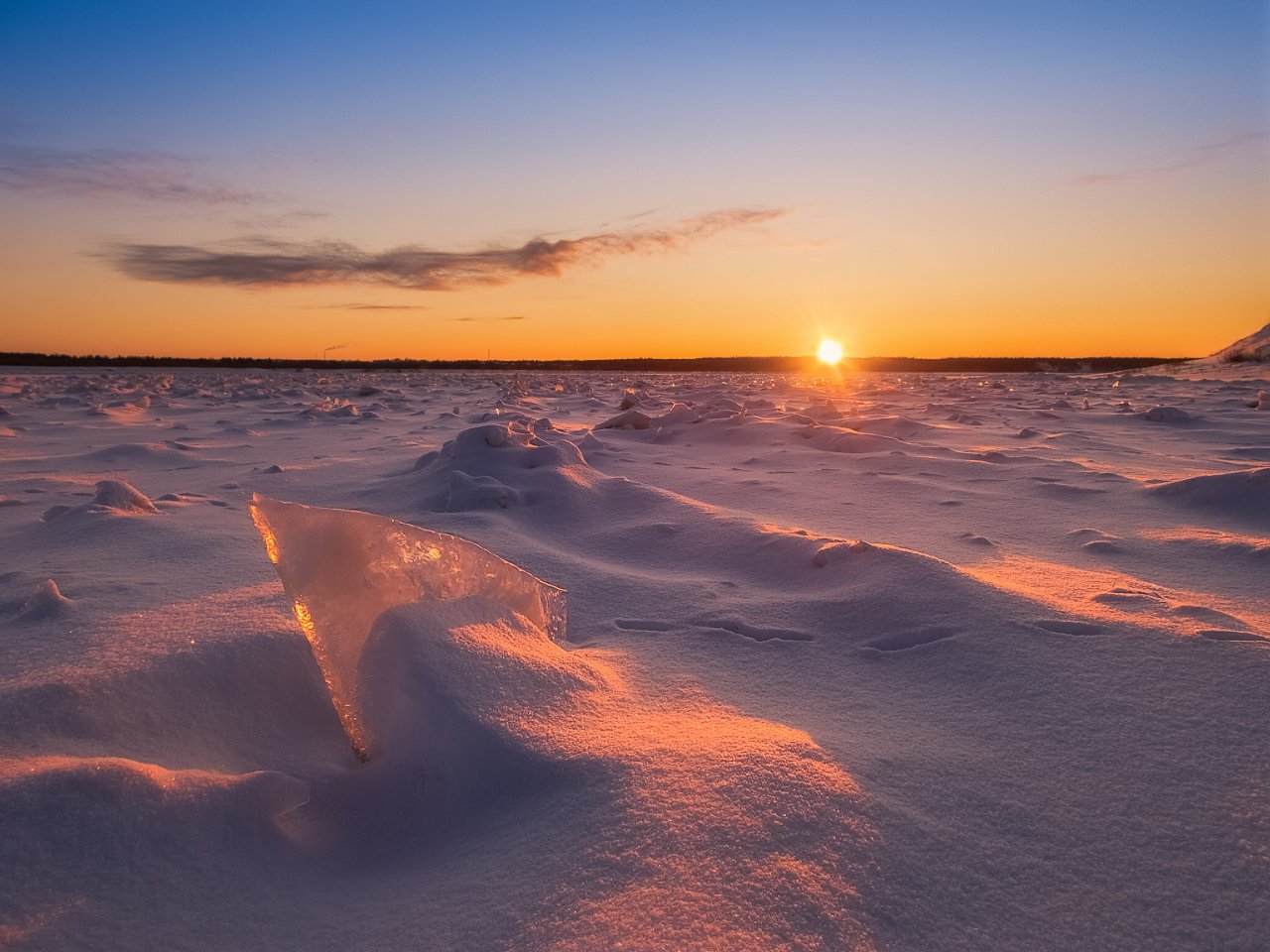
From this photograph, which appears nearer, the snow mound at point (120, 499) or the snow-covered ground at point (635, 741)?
the snow-covered ground at point (635, 741)

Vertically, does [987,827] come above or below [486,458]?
below

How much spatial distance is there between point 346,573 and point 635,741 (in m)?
0.52

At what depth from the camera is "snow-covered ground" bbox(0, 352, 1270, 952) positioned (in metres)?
0.85

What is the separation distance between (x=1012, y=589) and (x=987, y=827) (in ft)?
3.25

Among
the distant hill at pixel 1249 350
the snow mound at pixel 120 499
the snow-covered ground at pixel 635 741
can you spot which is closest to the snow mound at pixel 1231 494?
the snow-covered ground at pixel 635 741

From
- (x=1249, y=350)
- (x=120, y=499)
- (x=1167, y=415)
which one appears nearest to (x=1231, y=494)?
(x=1167, y=415)

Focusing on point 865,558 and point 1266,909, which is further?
point 865,558

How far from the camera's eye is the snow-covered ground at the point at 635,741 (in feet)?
2.79

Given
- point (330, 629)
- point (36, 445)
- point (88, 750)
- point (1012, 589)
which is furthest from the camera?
point (36, 445)

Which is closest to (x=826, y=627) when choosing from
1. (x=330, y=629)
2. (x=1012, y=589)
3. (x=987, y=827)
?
(x=1012, y=589)

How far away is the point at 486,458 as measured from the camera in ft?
10.8

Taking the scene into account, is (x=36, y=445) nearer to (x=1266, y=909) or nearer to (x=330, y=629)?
(x=330, y=629)

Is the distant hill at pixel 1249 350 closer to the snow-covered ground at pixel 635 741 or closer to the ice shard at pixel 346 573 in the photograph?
the snow-covered ground at pixel 635 741

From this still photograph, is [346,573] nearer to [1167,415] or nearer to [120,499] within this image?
[120,499]
